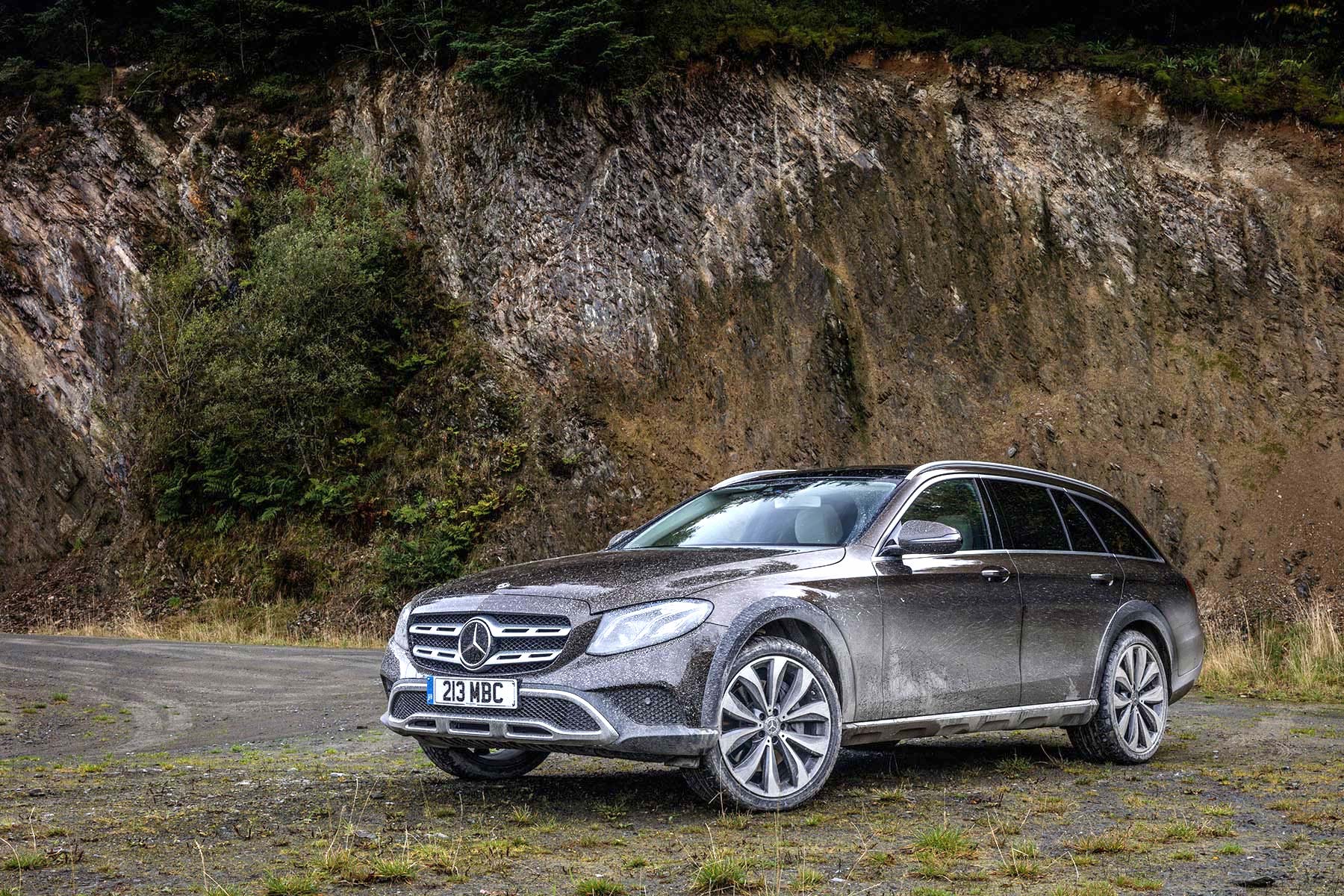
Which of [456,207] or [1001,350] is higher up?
[456,207]

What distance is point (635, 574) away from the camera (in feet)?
21.1

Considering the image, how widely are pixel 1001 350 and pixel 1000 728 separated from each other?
2257 cm

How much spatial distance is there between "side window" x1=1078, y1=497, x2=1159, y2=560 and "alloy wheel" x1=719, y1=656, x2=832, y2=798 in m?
3.28

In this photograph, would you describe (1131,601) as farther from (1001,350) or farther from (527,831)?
(1001,350)

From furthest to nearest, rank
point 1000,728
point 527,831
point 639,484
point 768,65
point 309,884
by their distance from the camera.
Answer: point 768,65 → point 639,484 → point 1000,728 → point 527,831 → point 309,884

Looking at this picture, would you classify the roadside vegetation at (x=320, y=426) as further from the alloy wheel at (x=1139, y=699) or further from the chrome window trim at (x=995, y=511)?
the alloy wheel at (x=1139, y=699)

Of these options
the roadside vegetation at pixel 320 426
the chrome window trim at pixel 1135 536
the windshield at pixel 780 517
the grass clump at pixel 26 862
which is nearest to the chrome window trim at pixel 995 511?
the chrome window trim at pixel 1135 536

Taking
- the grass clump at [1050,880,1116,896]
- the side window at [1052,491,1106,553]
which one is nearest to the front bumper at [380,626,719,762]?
the grass clump at [1050,880,1116,896]

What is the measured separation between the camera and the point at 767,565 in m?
6.55

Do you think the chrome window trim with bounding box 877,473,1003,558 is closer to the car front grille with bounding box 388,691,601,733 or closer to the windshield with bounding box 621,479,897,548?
the windshield with bounding box 621,479,897,548

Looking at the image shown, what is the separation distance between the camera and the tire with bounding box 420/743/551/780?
23.9 feet

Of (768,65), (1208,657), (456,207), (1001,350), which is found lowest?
(1208,657)

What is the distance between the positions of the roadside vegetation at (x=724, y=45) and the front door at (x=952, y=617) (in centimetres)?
2395

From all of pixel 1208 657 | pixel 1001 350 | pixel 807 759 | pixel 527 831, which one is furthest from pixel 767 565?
pixel 1001 350
